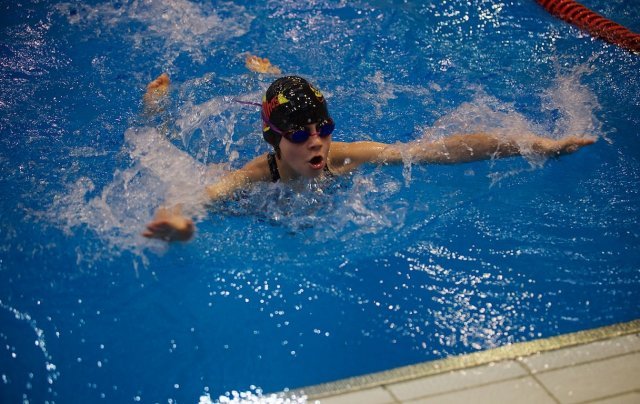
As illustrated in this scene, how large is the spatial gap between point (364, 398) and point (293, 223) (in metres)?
1.31

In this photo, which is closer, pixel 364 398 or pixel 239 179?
pixel 364 398

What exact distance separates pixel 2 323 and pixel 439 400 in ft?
7.45

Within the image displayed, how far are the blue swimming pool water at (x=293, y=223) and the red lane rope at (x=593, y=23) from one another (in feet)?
0.88

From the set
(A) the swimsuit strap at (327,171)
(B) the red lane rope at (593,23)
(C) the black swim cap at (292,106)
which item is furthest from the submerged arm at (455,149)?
(B) the red lane rope at (593,23)

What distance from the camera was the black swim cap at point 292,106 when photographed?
10.7 ft

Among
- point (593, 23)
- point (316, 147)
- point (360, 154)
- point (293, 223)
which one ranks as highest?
point (593, 23)

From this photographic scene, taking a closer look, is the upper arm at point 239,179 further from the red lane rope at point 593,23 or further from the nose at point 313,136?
the red lane rope at point 593,23

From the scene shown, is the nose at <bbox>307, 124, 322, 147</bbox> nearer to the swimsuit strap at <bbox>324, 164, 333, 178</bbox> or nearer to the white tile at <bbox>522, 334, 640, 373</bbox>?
the swimsuit strap at <bbox>324, 164, 333, 178</bbox>

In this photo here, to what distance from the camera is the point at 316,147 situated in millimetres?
3281

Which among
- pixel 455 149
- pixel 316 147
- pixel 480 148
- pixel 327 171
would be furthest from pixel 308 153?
pixel 480 148

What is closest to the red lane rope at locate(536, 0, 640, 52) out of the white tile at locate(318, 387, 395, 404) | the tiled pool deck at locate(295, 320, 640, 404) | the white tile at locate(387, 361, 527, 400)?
the tiled pool deck at locate(295, 320, 640, 404)

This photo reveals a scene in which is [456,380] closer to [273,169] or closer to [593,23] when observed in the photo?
[273,169]

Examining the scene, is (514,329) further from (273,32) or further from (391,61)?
(273,32)

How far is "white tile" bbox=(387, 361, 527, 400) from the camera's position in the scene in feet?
8.71
